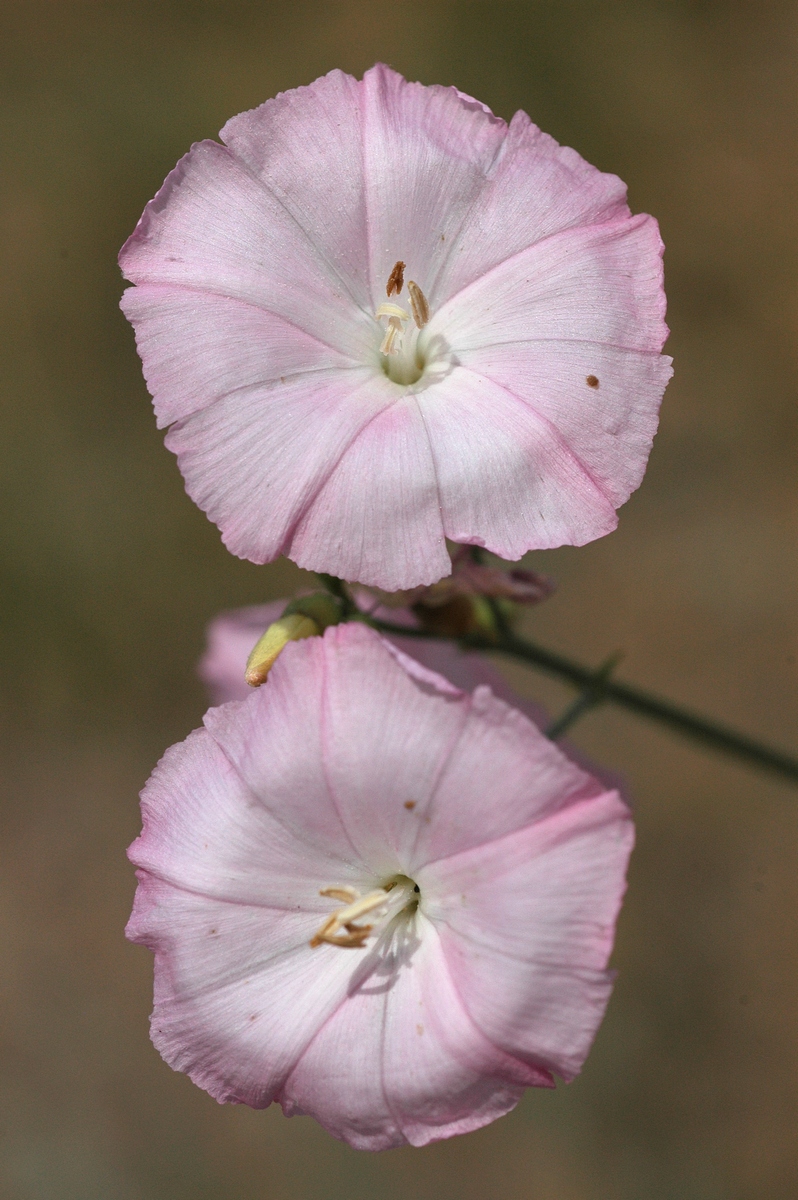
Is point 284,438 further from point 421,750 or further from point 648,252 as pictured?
point 648,252

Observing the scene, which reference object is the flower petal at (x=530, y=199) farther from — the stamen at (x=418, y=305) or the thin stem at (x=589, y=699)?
the thin stem at (x=589, y=699)

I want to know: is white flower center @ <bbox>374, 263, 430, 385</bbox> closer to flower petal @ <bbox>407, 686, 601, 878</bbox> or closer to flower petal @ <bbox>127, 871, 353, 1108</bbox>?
flower petal @ <bbox>407, 686, 601, 878</bbox>

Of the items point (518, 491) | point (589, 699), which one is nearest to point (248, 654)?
point (589, 699)

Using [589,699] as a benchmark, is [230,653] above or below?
below

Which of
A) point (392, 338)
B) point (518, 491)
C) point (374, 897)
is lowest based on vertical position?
point (374, 897)

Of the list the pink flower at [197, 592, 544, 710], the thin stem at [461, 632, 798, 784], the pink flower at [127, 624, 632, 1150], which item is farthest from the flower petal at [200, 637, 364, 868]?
the pink flower at [197, 592, 544, 710]

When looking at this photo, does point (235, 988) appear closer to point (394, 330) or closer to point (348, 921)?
point (348, 921)
